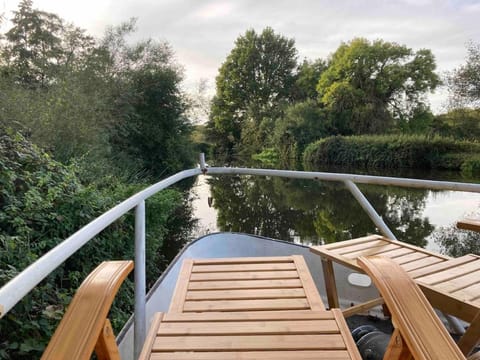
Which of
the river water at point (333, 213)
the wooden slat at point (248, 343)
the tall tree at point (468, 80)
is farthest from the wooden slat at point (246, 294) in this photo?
the tall tree at point (468, 80)

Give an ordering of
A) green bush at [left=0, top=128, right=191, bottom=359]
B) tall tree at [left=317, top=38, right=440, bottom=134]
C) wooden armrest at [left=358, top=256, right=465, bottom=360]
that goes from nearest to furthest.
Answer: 1. wooden armrest at [left=358, top=256, right=465, bottom=360]
2. green bush at [left=0, top=128, right=191, bottom=359]
3. tall tree at [left=317, top=38, right=440, bottom=134]

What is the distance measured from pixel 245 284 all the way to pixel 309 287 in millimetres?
262

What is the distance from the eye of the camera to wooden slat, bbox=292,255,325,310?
47.6 inches

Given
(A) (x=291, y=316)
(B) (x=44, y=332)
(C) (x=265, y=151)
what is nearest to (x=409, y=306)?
(A) (x=291, y=316)

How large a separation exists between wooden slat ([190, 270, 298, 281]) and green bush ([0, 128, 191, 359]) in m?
0.92

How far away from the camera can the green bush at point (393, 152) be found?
14.6 metres

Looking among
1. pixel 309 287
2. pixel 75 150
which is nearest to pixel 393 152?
pixel 75 150

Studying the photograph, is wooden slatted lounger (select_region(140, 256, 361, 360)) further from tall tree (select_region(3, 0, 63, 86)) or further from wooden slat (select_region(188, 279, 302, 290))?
tall tree (select_region(3, 0, 63, 86))

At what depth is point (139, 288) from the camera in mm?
1274

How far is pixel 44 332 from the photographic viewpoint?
1937 mm

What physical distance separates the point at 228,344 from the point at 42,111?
5903 millimetres

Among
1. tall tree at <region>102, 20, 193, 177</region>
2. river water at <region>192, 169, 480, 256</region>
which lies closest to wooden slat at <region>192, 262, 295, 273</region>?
river water at <region>192, 169, 480, 256</region>

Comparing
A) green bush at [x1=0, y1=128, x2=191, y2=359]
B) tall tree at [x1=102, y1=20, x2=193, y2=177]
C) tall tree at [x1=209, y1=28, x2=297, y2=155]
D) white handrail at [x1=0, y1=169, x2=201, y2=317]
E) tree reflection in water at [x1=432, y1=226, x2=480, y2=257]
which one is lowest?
tree reflection in water at [x1=432, y1=226, x2=480, y2=257]

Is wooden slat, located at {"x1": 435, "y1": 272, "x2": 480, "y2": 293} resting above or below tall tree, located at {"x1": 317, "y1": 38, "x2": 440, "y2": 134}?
below
